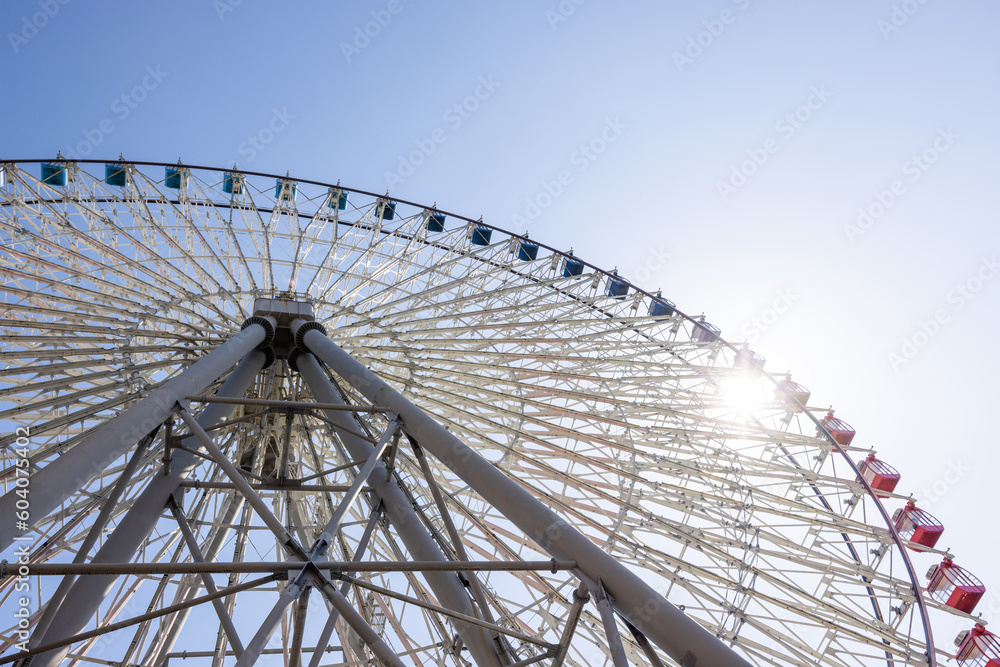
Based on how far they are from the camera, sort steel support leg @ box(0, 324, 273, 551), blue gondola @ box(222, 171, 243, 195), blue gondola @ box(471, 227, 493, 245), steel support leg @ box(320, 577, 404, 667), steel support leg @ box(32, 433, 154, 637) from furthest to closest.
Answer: blue gondola @ box(471, 227, 493, 245)
blue gondola @ box(222, 171, 243, 195)
steel support leg @ box(32, 433, 154, 637)
steel support leg @ box(0, 324, 273, 551)
steel support leg @ box(320, 577, 404, 667)

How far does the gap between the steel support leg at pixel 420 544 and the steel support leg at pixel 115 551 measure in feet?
6.61

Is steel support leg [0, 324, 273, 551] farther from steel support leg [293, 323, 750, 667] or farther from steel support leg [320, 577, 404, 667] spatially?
steel support leg [320, 577, 404, 667]

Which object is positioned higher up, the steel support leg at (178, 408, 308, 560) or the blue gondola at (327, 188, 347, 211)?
the blue gondola at (327, 188, 347, 211)

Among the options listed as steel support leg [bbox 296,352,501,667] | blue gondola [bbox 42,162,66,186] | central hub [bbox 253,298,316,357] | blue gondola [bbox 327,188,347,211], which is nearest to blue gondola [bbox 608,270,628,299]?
blue gondola [bbox 327,188,347,211]

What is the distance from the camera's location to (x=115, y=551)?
763 centimetres

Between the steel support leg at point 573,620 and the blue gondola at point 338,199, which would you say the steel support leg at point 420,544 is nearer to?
the steel support leg at point 573,620

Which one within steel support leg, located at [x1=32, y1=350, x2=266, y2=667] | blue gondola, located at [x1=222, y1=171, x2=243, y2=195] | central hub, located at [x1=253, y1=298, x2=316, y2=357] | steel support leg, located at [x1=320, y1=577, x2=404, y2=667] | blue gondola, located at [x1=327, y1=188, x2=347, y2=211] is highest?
blue gondola, located at [x1=327, y1=188, x2=347, y2=211]

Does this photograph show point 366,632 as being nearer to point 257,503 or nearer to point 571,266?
point 257,503

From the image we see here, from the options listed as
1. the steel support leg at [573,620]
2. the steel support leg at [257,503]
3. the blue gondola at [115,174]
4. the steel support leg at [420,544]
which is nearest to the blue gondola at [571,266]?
the steel support leg at [420,544]

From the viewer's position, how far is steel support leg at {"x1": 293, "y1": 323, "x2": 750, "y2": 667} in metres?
5.11

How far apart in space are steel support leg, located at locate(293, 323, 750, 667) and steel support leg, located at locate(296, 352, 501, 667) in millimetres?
923

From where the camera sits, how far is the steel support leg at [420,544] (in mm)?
6875

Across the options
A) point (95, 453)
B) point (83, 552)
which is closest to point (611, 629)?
point (95, 453)

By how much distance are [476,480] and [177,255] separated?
43.1ft
